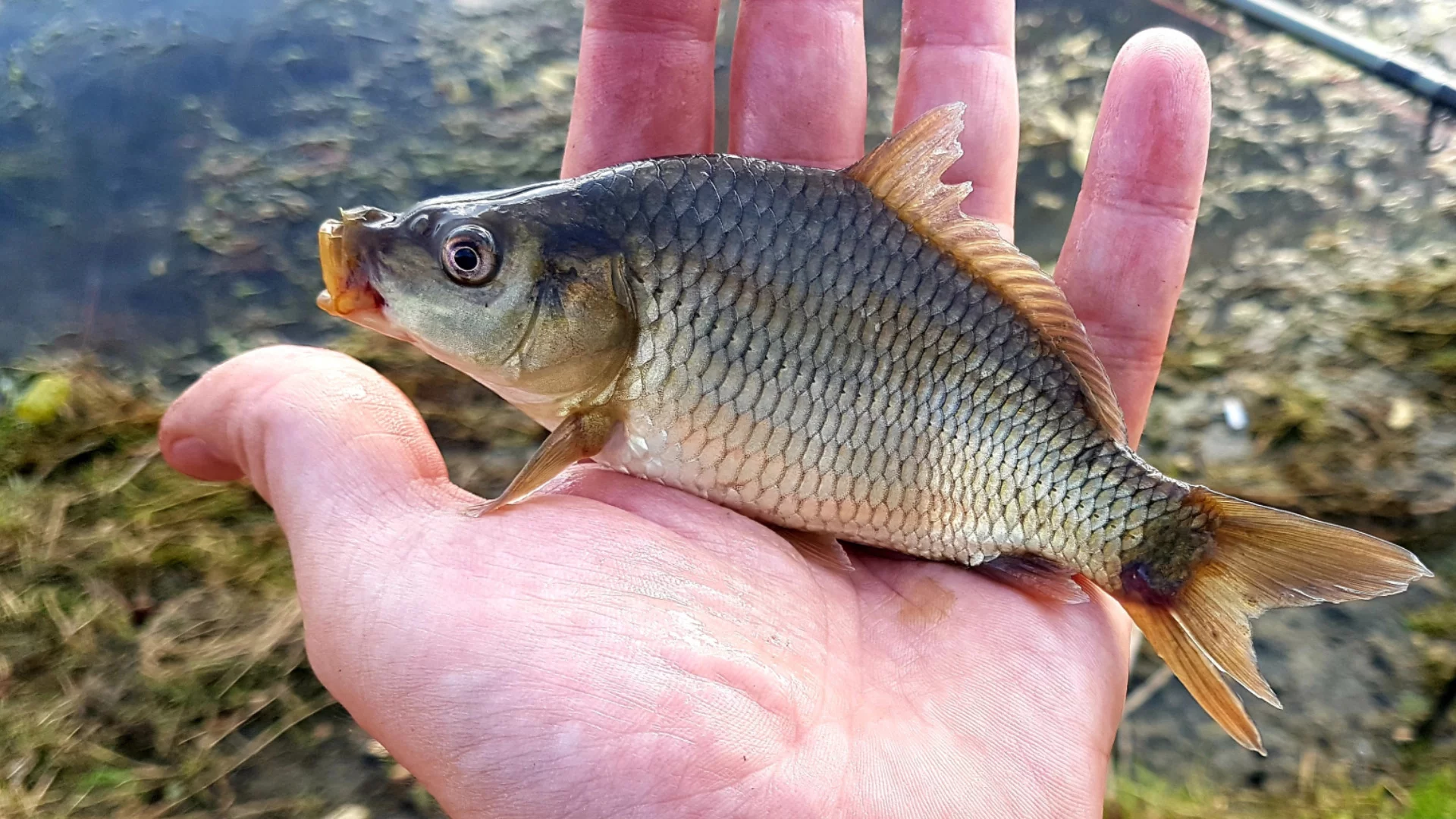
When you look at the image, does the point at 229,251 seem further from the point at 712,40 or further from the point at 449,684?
the point at 449,684

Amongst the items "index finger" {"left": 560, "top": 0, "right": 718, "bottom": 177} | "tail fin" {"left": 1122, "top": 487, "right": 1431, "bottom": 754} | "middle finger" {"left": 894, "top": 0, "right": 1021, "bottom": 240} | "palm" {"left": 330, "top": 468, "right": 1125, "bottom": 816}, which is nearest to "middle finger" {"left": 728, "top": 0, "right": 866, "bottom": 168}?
"index finger" {"left": 560, "top": 0, "right": 718, "bottom": 177}

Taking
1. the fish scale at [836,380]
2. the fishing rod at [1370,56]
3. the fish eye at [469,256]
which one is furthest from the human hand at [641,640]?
the fishing rod at [1370,56]

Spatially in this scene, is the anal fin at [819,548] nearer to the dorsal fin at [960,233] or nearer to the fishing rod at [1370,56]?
the dorsal fin at [960,233]

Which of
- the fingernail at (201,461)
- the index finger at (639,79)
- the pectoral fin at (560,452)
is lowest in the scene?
the fingernail at (201,461)

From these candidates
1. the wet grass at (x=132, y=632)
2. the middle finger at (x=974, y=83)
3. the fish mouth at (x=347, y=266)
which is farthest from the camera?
the middle finger at (x=974, y=83)

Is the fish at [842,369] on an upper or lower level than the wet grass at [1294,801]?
upper

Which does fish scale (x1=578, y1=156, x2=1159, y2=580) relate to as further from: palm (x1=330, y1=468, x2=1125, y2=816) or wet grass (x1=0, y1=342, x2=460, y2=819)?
wet grass (x1=0, y1=342, x2=460, y2=819)
